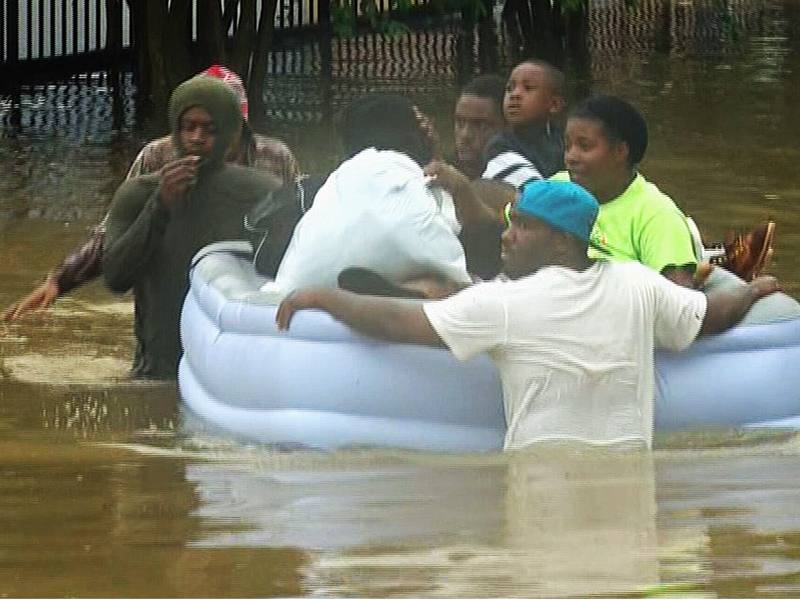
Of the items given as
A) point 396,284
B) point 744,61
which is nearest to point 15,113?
point 744,61

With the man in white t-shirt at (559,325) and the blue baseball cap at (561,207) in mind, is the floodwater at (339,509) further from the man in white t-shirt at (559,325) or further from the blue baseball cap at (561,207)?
the blue baseball cap at (561,207)

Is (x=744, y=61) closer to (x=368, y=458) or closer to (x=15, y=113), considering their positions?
(x=15, y=113)

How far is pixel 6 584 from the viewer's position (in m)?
5.37

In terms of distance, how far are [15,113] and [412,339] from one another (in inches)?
469

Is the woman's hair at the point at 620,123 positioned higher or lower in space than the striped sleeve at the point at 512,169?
higher

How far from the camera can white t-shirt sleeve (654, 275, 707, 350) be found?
679cm

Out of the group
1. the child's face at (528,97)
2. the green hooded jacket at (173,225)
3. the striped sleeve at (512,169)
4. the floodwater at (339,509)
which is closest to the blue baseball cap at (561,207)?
the floodwater at (339,509)

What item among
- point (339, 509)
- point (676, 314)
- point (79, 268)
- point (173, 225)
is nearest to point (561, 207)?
point (676, 314)

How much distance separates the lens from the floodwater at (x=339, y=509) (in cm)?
543

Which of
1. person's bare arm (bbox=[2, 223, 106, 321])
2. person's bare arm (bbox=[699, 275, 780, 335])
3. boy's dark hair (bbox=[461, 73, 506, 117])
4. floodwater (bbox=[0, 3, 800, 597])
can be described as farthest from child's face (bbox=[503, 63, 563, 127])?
person's bare arm (bbox=[2, 223, 106, 321])

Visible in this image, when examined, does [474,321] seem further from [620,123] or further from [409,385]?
[620,123]

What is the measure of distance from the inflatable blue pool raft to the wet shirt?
24 centimetres

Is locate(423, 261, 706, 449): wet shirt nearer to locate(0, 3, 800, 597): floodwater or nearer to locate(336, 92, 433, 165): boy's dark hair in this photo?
locate(0, 3, 800, 597): floodwater

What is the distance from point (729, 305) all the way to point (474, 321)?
1024 millimetres
